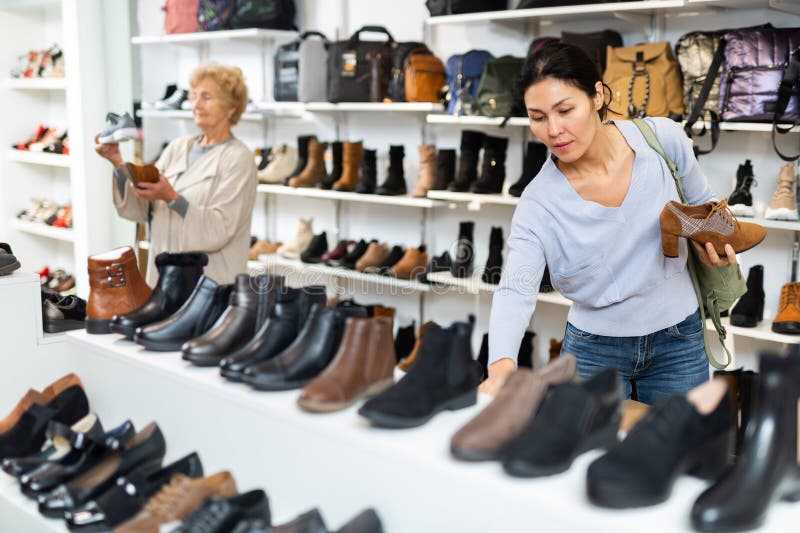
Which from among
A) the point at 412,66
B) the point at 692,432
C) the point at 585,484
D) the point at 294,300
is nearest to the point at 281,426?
the point at 294,300

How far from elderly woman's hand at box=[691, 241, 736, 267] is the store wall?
1.98m

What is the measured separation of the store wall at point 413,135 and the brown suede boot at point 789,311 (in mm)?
206

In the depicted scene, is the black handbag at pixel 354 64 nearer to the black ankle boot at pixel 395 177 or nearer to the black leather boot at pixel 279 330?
the black ankle boot at pixel 395 177

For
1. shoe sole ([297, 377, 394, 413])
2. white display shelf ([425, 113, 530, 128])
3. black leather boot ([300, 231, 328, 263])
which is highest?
white display shelf ([425, 113, 530, 128])

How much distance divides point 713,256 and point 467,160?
8.61 feet

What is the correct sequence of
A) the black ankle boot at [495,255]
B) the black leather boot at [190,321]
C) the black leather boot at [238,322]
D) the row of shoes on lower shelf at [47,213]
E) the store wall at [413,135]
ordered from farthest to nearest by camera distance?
the row of shoes on lower shelf at [47,213], the black ankle boot at [495,255], the store wall at [413,135], the black leather boot at [190,321], the black leather boot at [238,322]

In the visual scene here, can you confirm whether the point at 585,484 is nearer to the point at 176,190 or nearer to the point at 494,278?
the point at 176,190

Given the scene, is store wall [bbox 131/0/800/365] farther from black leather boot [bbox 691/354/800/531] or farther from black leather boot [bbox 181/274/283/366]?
black leather boot [bbox 691/354/800/531]

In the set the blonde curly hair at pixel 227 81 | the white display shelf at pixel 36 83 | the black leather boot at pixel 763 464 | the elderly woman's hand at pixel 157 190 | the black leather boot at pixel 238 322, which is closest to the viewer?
the black leather boot at pixel 763 464

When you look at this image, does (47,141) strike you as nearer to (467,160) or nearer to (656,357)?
(467,160)

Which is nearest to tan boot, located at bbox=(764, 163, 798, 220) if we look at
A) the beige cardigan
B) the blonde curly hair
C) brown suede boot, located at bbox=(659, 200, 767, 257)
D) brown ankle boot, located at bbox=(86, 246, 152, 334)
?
brown suede boot, located at bbox=(659, 200, 767, 257)

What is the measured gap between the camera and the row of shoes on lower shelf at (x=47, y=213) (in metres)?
6.45

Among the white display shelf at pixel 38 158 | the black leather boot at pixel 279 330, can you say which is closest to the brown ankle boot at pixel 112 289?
the black leather boot at pixel 279 330

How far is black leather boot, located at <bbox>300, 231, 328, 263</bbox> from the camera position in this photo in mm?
5270
